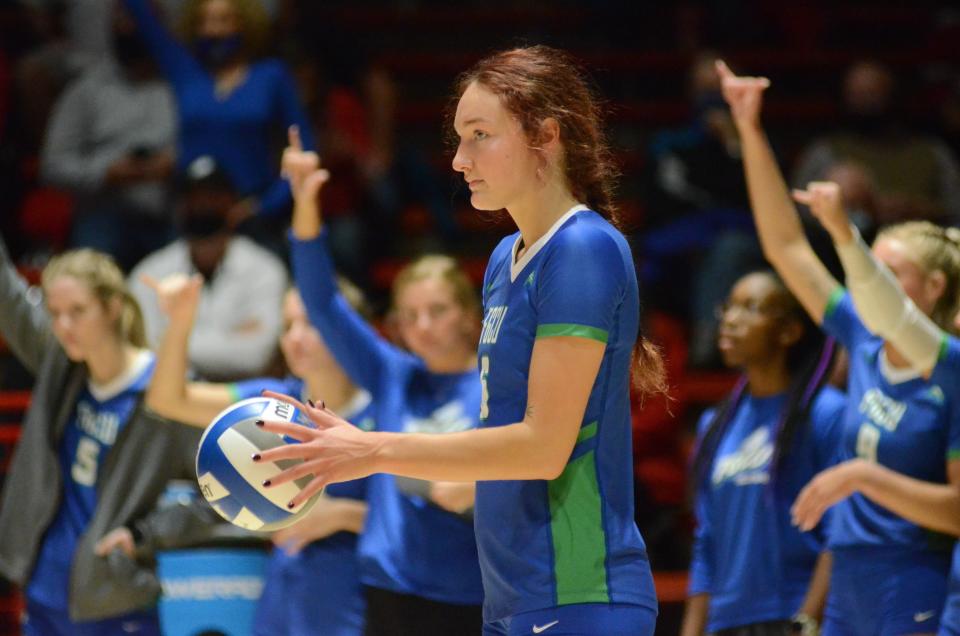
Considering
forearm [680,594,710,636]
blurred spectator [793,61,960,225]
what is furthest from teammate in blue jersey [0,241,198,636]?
blurred spectator [793,61,960,225]

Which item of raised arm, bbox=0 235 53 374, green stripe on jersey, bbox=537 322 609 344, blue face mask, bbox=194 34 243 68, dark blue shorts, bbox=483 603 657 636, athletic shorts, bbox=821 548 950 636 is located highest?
blue face mask, bbox=194 34 243 68

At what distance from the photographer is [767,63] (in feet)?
29.9

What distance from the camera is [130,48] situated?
7.21 metres

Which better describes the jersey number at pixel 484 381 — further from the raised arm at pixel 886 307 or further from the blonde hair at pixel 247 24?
the blonde hair at pixel 247 24

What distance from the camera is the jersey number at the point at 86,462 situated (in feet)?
15.3

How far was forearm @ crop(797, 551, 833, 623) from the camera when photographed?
13.5 ft

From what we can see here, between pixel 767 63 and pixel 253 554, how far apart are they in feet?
18.5

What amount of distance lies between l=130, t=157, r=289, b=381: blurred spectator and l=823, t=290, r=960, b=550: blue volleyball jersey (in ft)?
8.94

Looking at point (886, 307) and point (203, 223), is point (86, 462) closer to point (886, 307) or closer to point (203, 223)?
point (203, 223)

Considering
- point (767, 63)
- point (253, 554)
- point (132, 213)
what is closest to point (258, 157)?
point (132, 213)

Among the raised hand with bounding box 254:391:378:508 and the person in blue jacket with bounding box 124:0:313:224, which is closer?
the raised hand with bounding box 254:391:378:508

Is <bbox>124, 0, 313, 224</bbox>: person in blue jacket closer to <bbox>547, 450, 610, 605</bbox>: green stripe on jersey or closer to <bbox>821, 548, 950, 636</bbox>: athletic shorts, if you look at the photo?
<bbox>821, 548, 950, 636</bbox>: athletic shorts

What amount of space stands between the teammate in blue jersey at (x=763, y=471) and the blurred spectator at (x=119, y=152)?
3.43 meters

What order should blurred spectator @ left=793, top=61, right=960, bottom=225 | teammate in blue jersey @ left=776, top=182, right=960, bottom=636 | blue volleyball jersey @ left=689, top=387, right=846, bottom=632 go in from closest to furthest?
teammate in blue jersey @ left=776, top=182, right=960, bottom=636 → blue volleyball jersey @ left=689, top=387, right=846, bottom=632 → blurred spectator @ left=793, top=61, right=960, bottom=225
